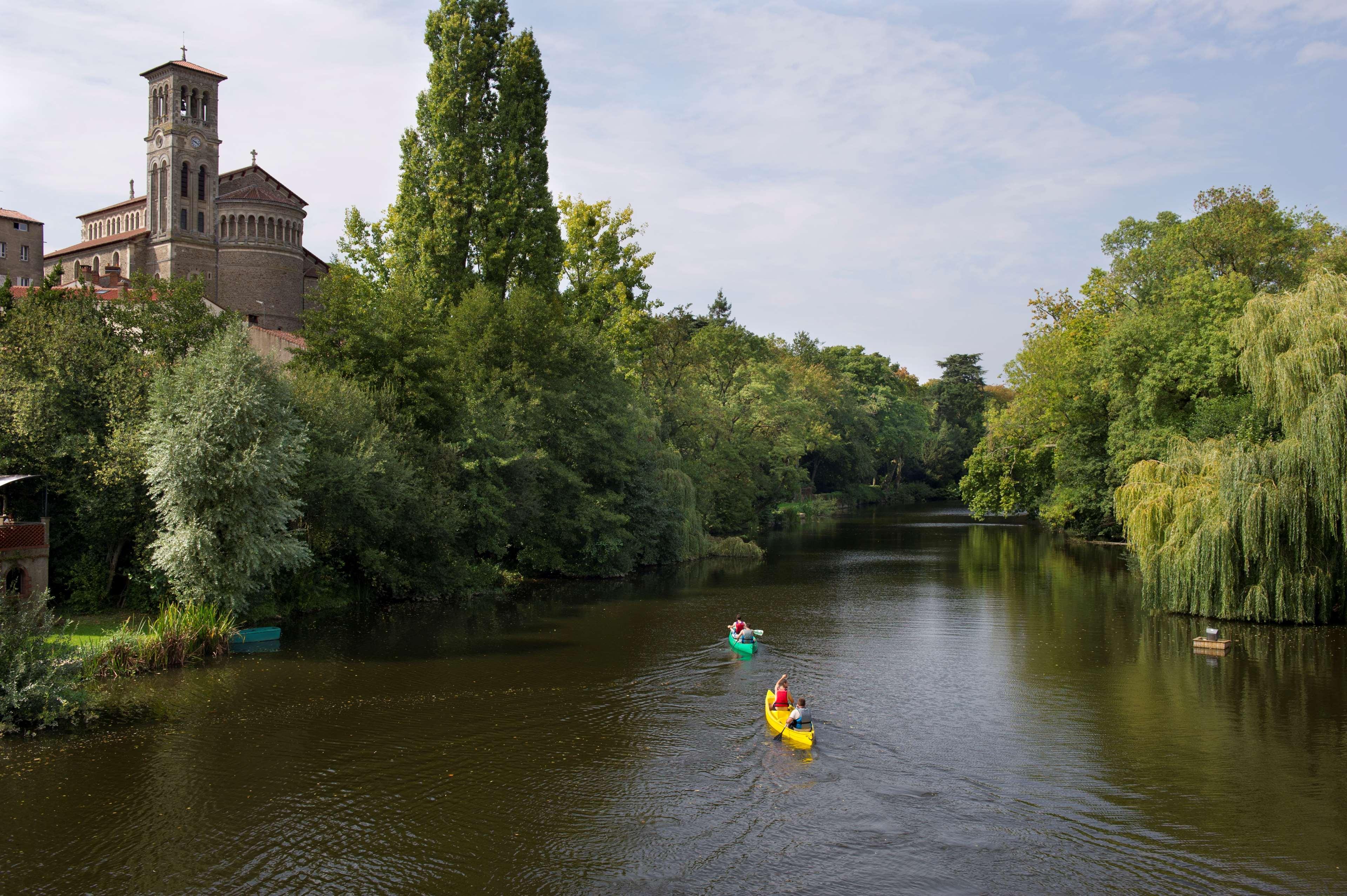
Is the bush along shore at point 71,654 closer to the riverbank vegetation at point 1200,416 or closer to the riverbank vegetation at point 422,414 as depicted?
the riverbank vegetation at point 422,414

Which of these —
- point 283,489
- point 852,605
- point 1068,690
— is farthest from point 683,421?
point 1068,690

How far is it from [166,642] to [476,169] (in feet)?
85.8

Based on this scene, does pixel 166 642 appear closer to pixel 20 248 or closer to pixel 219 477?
pixel 219 477

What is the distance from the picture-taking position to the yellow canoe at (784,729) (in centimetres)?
1816

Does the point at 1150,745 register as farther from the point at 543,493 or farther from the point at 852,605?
the point at 543,493

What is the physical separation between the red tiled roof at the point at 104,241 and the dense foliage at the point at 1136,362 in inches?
2720

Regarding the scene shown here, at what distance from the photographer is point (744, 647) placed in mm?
25922

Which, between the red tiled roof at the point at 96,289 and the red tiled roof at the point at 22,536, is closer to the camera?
the red tiled roof at the point at 22,536

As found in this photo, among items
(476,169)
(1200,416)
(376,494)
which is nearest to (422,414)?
(376,494)

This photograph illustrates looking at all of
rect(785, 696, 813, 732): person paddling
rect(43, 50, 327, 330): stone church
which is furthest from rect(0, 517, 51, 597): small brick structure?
rect(43, 50, 327, 330): stone church

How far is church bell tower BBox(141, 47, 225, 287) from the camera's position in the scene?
8019cm

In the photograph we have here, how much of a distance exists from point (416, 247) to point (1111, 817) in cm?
3693

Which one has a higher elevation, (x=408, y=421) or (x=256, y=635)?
(x=408, y=421)

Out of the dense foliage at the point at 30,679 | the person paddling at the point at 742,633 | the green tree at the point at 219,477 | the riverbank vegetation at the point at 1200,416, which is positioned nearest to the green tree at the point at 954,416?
the riverbank vegetation at the point at 1200,416
